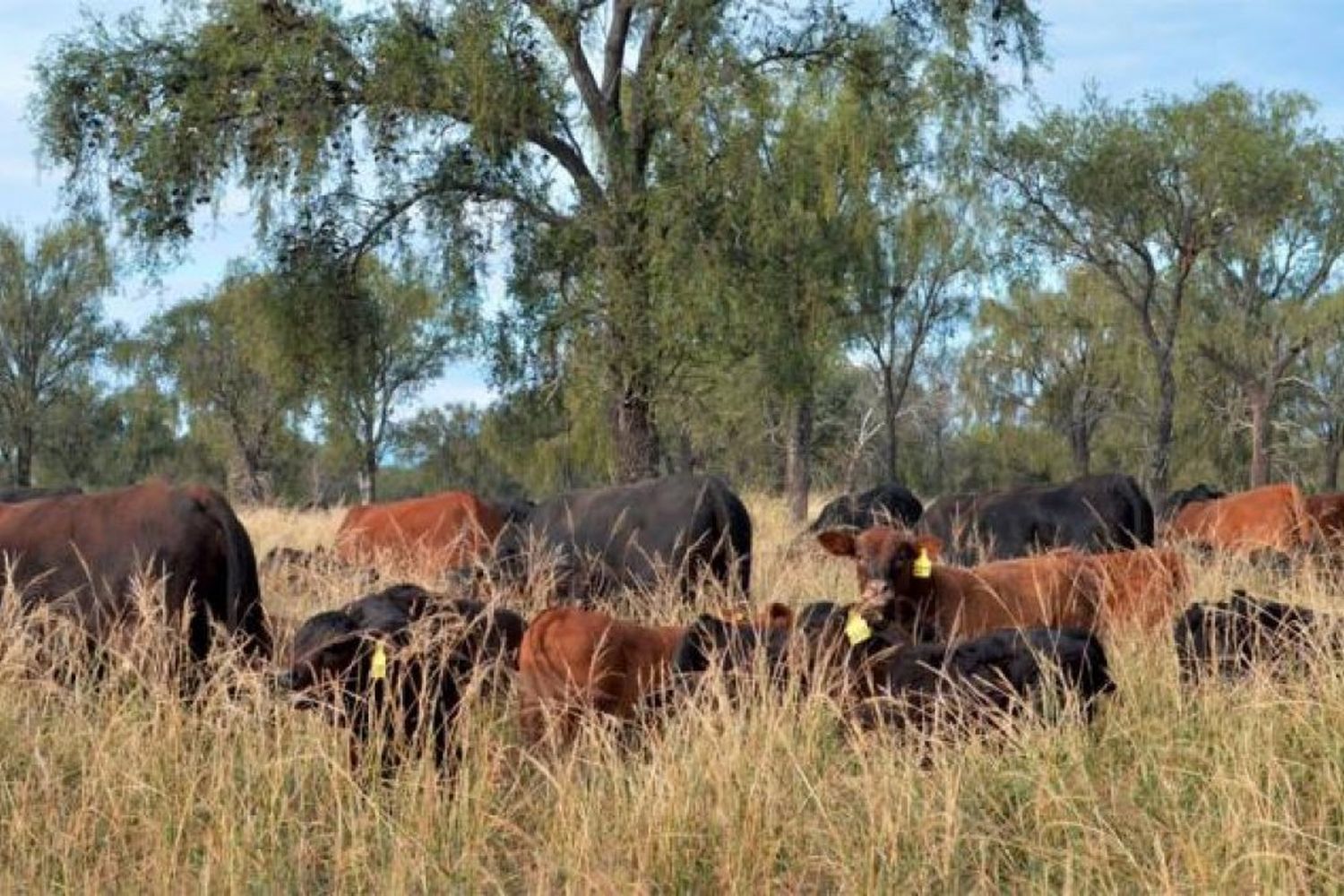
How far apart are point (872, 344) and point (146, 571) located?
30310 millimetres

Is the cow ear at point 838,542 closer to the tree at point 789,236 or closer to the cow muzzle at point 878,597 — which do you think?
the cow muzzle at point 878,597

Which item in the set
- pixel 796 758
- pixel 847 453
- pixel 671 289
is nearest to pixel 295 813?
pixel 796 758

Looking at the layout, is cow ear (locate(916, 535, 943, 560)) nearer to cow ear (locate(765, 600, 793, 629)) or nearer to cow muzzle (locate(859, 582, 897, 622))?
cow muzzle (locate(859, 582, 897, 622))

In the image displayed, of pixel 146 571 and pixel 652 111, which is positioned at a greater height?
pixel 652 111

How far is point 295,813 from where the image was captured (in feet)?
17.4

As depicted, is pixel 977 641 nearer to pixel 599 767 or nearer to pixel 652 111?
pixel 599 767

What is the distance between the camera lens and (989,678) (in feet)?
21.0

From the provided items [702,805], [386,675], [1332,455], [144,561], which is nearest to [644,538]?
[144,561]

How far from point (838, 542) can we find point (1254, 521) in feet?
31.1

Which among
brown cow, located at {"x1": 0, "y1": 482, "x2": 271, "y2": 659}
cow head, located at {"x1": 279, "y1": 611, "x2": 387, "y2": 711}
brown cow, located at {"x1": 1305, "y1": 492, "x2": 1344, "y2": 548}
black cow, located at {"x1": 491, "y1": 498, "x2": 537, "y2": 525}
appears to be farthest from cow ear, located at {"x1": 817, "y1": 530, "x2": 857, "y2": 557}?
brown cow, located at {"x1": 1305, "y1": 492, "x2": 1344, "y2": 548}

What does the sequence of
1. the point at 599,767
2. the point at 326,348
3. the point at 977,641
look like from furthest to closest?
the point at 326,348 → the point at 977,641 → the point at 599,767

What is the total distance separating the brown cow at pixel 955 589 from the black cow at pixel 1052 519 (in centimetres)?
491

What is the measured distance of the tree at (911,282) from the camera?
1305 inches

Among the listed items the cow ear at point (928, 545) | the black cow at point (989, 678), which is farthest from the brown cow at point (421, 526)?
the black cow at point (989, 678)
